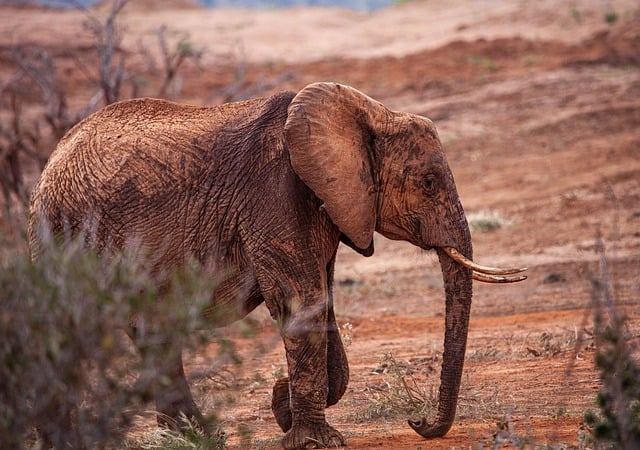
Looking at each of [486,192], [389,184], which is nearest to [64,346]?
[389,184]

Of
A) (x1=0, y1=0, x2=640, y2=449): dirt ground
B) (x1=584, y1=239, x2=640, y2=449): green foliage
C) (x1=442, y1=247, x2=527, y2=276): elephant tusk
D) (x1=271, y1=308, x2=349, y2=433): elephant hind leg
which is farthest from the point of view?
(x1=0, y1=0, x2=640, y2=449): dirt ground

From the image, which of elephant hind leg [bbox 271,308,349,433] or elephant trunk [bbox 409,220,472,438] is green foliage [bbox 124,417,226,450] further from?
elephant trunk [bbox 409,220,472,438]

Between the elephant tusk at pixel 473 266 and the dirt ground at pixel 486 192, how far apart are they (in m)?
0.53

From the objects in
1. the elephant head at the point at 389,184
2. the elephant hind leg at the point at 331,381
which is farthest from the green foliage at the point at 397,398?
the elephant head at the point at 389,184

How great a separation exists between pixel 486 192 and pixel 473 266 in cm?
1311

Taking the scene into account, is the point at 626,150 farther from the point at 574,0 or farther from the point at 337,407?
the point at 574,0

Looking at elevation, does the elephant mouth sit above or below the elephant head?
below

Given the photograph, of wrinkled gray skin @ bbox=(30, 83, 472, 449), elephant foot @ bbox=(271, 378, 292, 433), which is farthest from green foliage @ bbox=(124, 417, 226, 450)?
elephant foot @ bbox=(271, 378, 292, 433)

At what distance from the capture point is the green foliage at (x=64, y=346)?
15.8 ft

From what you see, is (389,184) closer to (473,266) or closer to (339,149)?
(339,149)

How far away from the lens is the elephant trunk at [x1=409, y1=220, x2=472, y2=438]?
6.97 meters

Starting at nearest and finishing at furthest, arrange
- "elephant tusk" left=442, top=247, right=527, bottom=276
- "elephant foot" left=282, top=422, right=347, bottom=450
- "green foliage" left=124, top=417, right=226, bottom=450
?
"green foliage" left=124, top=417, right=226, bottom=450
"elephant tusk" left=442, top=247, right=527, bottom=276
"elephant foot" left=282, top=422, right=347, bottom=450

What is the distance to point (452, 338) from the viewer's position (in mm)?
7090

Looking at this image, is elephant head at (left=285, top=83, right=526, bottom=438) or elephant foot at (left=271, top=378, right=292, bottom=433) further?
elephant foot at (left=271, top=378, right=292, bottom=433)
